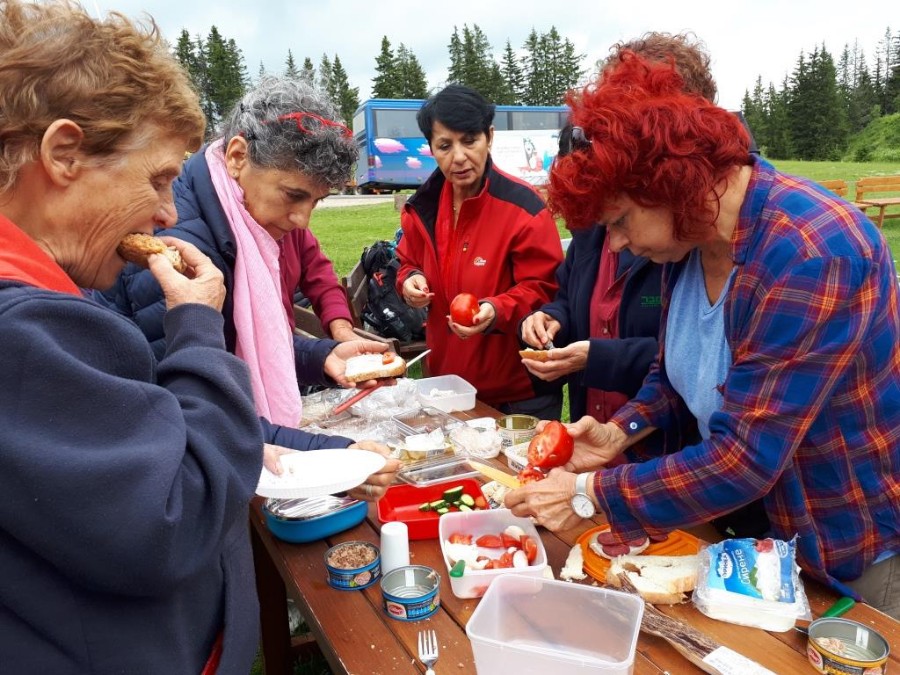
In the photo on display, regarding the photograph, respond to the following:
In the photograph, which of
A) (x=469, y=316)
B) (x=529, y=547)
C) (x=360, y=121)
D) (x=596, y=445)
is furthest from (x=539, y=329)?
(x=360, y=121)

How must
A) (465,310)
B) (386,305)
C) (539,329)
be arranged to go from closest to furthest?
(539,329), (465,310), (386,305)

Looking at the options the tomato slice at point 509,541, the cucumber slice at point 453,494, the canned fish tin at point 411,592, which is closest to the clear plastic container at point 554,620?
the canned fish tin at point 411,592

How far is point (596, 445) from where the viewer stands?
2.13 meters

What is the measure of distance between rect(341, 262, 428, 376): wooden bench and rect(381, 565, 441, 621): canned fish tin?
3525mm

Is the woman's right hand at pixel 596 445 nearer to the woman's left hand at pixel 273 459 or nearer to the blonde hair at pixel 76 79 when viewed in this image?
the woman's left hand at pixel 273 459

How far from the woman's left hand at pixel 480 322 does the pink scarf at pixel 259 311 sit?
926 mm

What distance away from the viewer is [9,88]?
101 cm

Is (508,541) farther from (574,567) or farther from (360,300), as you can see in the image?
(360,300)

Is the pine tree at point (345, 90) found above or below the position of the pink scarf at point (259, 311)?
above

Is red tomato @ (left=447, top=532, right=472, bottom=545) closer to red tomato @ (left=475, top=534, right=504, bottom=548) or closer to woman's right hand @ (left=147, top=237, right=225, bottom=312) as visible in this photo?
red tomato @ (left=475, top=534, right=504, bottom=548)

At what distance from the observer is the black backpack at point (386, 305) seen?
19.4 ft

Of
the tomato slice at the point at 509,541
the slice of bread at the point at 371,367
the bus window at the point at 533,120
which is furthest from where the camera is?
the bus window at the point at 533,120

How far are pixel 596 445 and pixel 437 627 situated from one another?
880 mm

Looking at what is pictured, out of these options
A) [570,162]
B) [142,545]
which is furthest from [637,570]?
[142,545]
